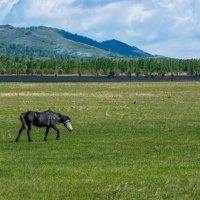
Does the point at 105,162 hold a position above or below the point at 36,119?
below

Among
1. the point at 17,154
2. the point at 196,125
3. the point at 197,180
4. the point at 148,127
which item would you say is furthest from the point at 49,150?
the point at 196,125

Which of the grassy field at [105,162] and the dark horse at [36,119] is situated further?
the dark horse at [36,119]

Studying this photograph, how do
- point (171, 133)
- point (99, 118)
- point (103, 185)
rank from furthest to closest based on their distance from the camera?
point (99, 118), point (171, 133), point (103, 185)

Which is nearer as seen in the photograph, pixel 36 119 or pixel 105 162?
pixel 105 162

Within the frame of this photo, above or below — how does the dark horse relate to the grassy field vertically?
above

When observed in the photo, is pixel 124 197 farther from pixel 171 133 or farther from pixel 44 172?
pixel 171 133

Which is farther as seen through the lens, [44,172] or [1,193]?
[44,172]

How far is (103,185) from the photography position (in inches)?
620

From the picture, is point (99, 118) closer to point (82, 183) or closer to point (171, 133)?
point (171, 133)

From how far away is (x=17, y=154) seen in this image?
21531 mm

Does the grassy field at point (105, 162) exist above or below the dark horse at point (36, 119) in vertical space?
below

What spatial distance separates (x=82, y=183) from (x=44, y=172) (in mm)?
1992

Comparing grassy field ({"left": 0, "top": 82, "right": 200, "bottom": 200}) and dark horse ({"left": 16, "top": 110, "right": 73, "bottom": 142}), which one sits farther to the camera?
dark horse ({"left": 16, "top": 110, "right": 73, "bottom": 142})

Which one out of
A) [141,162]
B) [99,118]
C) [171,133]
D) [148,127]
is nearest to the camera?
[141,162]
